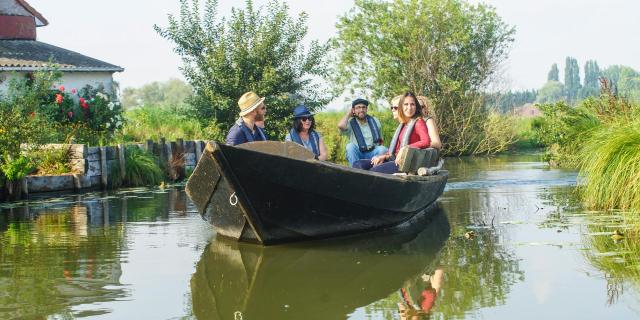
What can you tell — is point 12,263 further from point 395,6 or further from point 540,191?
point 395,6

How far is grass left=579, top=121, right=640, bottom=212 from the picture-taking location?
12977 mm

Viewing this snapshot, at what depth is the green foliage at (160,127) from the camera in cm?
2930

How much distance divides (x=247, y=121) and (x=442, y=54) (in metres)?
28.8

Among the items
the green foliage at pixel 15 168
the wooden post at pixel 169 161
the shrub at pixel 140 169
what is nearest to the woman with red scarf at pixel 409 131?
the green foliage at pixel 15 168

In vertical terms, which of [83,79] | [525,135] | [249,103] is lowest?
[525,135]

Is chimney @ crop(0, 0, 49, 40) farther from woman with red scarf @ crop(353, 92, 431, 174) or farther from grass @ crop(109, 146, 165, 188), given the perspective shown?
woman with red scarf @ crop(353, 92, 431, 174)

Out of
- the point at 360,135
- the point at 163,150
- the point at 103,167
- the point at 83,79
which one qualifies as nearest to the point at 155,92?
the point at 83,79

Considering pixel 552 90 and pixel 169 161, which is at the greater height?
pixel 552 90

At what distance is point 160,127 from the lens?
31.3 metres

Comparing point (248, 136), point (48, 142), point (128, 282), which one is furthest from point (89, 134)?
point (128, 282)

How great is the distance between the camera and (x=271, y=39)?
101 feet

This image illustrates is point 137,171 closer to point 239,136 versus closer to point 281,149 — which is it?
point 239,136

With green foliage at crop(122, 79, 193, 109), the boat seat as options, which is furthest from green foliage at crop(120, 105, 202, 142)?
green foliage at crop(122, 79, 193, 109)

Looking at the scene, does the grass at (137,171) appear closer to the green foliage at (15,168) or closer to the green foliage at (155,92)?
the green foliage at (15,168)
